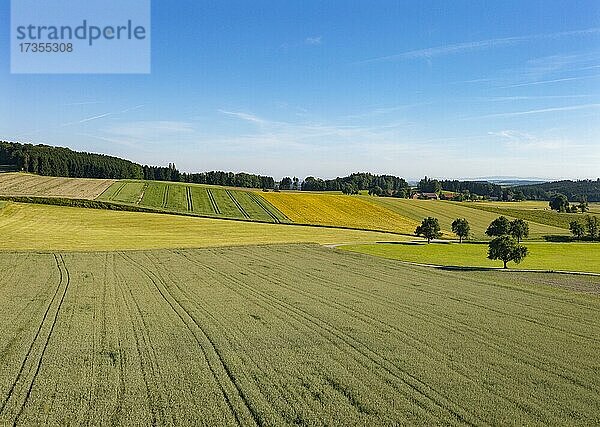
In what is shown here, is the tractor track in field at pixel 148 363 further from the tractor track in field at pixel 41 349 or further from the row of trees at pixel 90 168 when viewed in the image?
the row of trees at pixel 90 168

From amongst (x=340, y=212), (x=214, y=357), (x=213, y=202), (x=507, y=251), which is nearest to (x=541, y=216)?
(x=340, y=212)

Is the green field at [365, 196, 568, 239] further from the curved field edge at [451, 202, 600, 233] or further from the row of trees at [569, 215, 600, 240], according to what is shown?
the row of trees at [569, 215, 600, 240]

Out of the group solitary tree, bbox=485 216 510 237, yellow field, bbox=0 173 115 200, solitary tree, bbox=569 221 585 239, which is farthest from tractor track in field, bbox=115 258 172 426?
solitary tree, bbox=569 221 585 239

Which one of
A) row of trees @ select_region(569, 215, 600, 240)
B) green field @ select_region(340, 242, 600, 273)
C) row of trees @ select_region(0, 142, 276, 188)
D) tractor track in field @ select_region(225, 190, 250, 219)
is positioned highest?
row of trees @ select_region(0, 142, 276, 188)

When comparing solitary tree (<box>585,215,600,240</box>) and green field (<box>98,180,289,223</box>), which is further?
green field (<box>98,180,289,223</box>)

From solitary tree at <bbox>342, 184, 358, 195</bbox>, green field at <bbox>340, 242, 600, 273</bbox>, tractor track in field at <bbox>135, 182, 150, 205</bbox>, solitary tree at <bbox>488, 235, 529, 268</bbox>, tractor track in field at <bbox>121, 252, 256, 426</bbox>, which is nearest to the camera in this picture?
tractor track in field at <bbox>121, 252, 256, 426</bbox>

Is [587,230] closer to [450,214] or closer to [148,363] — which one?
[450,214]

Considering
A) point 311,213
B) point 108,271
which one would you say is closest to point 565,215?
point 311,213
